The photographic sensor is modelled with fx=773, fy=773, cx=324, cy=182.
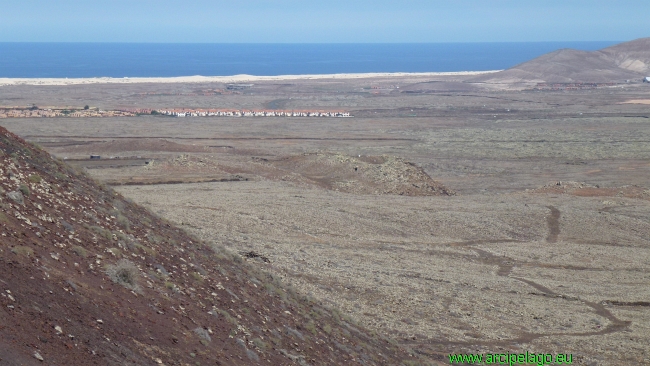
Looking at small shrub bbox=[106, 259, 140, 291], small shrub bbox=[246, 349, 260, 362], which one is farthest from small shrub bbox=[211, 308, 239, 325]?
small shrub bbox=[106, 259, 140, 291]

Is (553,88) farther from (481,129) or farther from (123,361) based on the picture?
(123,361)

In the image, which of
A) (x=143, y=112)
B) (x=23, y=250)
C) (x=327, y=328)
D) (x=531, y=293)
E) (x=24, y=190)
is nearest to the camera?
(x=23, y=250)

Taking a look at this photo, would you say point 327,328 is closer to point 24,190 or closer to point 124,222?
point 124,222

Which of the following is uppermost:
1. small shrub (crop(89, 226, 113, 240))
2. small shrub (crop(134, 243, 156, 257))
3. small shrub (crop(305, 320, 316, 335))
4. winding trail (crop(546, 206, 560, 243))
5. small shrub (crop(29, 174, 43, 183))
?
small shrub (crop(29, 174, 43, 183))

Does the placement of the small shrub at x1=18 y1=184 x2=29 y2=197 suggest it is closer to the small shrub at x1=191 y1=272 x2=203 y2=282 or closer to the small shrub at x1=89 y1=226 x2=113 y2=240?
the small shrub at x1=89 y1=226 x2=113 y2=240

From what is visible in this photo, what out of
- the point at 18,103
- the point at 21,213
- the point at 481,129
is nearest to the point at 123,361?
the point at 21,213

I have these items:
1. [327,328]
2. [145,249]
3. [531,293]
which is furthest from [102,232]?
[531,293]
